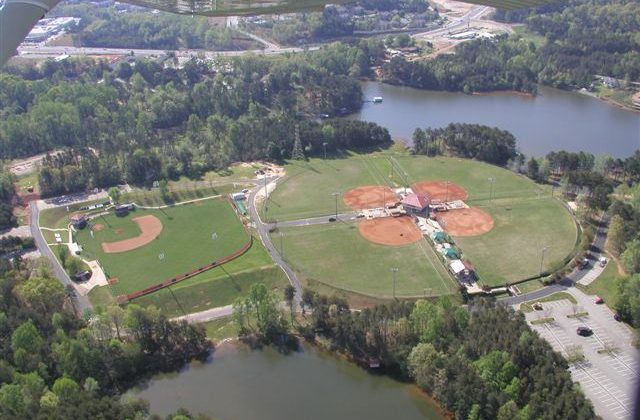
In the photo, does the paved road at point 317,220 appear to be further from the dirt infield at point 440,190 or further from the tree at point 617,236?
the tree at point 617,236

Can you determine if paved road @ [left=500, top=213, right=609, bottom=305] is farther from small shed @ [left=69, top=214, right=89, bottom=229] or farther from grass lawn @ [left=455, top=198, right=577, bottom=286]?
small shed @ [left=69, top=214, right=89, bottom=229]

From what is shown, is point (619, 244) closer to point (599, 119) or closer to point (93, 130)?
point (599, 119)

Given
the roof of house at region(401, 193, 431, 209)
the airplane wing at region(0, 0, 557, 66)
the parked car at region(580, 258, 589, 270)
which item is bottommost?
the parked car at region(580, 258, 589, 270)

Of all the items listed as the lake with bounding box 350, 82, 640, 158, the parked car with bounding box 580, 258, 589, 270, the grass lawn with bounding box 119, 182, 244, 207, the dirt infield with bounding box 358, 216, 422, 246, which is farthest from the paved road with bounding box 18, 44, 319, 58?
the parked car with bounding box 580, 258, 589, 270

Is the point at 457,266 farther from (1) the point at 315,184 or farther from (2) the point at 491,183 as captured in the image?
(1) the point at 315,184

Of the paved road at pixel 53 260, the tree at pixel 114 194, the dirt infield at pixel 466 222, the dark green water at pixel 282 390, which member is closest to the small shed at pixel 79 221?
the paved road at pixel 53 260
